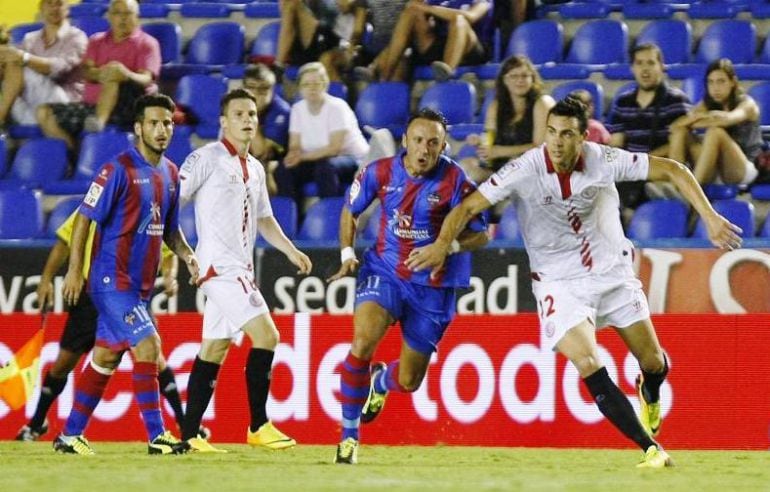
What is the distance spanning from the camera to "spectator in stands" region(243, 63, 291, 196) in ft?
43.5

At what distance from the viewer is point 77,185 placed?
13945mm

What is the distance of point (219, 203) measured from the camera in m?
10.2

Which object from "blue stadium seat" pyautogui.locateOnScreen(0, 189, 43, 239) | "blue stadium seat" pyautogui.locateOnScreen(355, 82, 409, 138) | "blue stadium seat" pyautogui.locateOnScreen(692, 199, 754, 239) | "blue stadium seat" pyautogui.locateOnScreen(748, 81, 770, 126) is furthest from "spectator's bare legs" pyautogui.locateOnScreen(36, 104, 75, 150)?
"blue stadium seat" pyautogui.locateOnScreen(748, 81, 770, 126)

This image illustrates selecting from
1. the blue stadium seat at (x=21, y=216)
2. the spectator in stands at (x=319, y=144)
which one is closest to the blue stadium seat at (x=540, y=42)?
the spectator in stands at (x=319, y=144)

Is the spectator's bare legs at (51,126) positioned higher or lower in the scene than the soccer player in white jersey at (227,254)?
higher

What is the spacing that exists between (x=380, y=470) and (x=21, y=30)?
8409 millimetres

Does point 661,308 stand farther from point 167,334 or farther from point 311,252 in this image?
point 167,334

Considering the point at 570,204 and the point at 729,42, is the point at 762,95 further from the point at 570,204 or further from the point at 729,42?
the point at 570,204

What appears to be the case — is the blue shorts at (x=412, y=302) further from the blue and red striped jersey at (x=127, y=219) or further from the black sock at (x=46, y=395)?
the black sock at (x=46, y=395)

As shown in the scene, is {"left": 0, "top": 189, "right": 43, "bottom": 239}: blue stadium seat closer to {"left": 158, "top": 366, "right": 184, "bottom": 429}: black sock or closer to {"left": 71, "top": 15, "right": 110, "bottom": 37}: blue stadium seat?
{"left": 71, "top": 15, "right": 110, "bottom": 37}: blue stadium seat

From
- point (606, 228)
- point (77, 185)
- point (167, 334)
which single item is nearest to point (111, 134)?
point (77, 185)

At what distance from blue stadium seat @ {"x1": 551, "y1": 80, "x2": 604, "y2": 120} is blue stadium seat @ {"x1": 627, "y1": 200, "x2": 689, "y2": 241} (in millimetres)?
1240

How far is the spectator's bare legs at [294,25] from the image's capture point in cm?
1451

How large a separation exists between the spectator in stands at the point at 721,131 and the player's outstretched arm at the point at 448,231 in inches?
142
